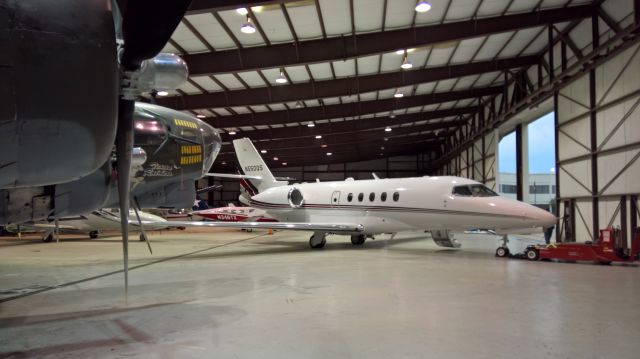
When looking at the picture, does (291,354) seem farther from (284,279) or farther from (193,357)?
(284,279)

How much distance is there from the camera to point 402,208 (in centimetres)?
1452

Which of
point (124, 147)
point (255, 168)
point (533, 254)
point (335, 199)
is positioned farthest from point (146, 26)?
point (255, 168)

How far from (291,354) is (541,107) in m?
21.8

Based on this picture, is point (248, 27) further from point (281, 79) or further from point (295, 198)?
point (295, 198)

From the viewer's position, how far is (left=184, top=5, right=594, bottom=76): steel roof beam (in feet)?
48.3

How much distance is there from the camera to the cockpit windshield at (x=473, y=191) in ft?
42.8

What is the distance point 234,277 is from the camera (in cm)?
920

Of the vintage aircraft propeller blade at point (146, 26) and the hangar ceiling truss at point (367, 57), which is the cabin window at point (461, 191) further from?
the vintage aircraft propeller blade at point (146, 26)

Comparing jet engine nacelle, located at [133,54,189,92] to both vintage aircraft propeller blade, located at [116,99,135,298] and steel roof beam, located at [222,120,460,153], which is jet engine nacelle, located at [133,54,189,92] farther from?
steel roof beam, located at [222,120,460,153]

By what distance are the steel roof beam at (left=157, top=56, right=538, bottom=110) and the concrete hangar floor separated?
1044 cm

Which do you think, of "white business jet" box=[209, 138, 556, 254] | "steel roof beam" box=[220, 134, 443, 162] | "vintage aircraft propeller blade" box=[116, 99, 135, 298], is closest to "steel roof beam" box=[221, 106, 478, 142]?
"steel roof beam" box=[220, 134, 443, 162]

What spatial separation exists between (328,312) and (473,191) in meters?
8.56

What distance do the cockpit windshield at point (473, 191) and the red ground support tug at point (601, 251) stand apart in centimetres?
222

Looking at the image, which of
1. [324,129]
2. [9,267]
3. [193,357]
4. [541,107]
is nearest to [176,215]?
[324,129]
